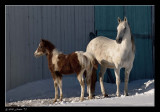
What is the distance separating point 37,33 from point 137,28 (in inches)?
186

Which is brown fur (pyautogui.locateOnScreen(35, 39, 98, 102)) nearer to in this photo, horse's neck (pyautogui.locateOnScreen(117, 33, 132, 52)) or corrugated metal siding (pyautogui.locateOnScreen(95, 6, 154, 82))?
horse's neck (pyautogui.locateOnScreen(117, 33, 132, 52))

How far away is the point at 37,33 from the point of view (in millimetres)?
9867

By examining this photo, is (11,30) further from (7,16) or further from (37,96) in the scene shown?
(37,96)

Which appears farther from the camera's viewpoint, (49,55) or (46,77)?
(46,77)

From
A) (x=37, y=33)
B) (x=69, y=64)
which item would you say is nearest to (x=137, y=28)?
(x=37, y=33)

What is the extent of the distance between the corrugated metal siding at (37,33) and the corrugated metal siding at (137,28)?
510mm

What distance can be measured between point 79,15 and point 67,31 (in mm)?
829

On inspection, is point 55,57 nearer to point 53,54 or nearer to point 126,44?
point 53,54

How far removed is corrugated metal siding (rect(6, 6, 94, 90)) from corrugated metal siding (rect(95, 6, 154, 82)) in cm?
51

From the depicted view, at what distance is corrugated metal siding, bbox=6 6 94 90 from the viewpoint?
9.20m

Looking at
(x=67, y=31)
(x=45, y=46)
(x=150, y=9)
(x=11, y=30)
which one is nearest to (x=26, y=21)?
(x=11, y=30)

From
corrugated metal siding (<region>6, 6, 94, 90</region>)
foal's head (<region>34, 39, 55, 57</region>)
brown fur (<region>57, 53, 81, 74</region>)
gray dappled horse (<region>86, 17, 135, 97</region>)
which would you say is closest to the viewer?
brown fur (<region>57, 53, 81, 74</region>)

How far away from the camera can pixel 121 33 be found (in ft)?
24.2

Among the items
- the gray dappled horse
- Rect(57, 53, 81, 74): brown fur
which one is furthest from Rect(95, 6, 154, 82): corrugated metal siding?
Rect(57, 53, 81, 74): brown fur
